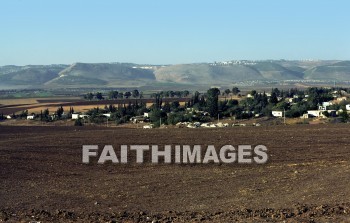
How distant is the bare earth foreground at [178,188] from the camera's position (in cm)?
1384

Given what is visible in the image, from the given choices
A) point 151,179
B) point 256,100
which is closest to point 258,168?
point 151,179

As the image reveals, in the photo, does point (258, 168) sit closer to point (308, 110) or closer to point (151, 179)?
point (151, 179)

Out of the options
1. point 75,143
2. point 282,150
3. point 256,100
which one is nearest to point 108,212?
point 282,150

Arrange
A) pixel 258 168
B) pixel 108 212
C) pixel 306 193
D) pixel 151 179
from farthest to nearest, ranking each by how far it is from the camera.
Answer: pixel 258 168 < pixel 151 179 < pixel 306 193 < pixel 108 212

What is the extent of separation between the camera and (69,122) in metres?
64.3

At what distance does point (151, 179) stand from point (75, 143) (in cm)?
1098

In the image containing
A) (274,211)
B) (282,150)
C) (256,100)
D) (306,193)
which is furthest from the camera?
(256,100)

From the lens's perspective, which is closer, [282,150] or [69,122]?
[282,150]

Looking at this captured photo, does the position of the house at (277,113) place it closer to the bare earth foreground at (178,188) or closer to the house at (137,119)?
the house at (137,119)

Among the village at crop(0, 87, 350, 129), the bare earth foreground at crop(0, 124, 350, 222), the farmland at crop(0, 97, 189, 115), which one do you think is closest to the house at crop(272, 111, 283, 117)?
the village at crop(0, 87, 350, 129)

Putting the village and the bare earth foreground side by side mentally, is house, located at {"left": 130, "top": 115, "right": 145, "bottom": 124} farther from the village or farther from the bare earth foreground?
the bare earth foreground

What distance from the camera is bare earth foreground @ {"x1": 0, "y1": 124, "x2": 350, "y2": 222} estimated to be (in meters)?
13.8

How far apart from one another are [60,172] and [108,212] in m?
7.13

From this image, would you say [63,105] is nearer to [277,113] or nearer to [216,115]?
[216,115]
